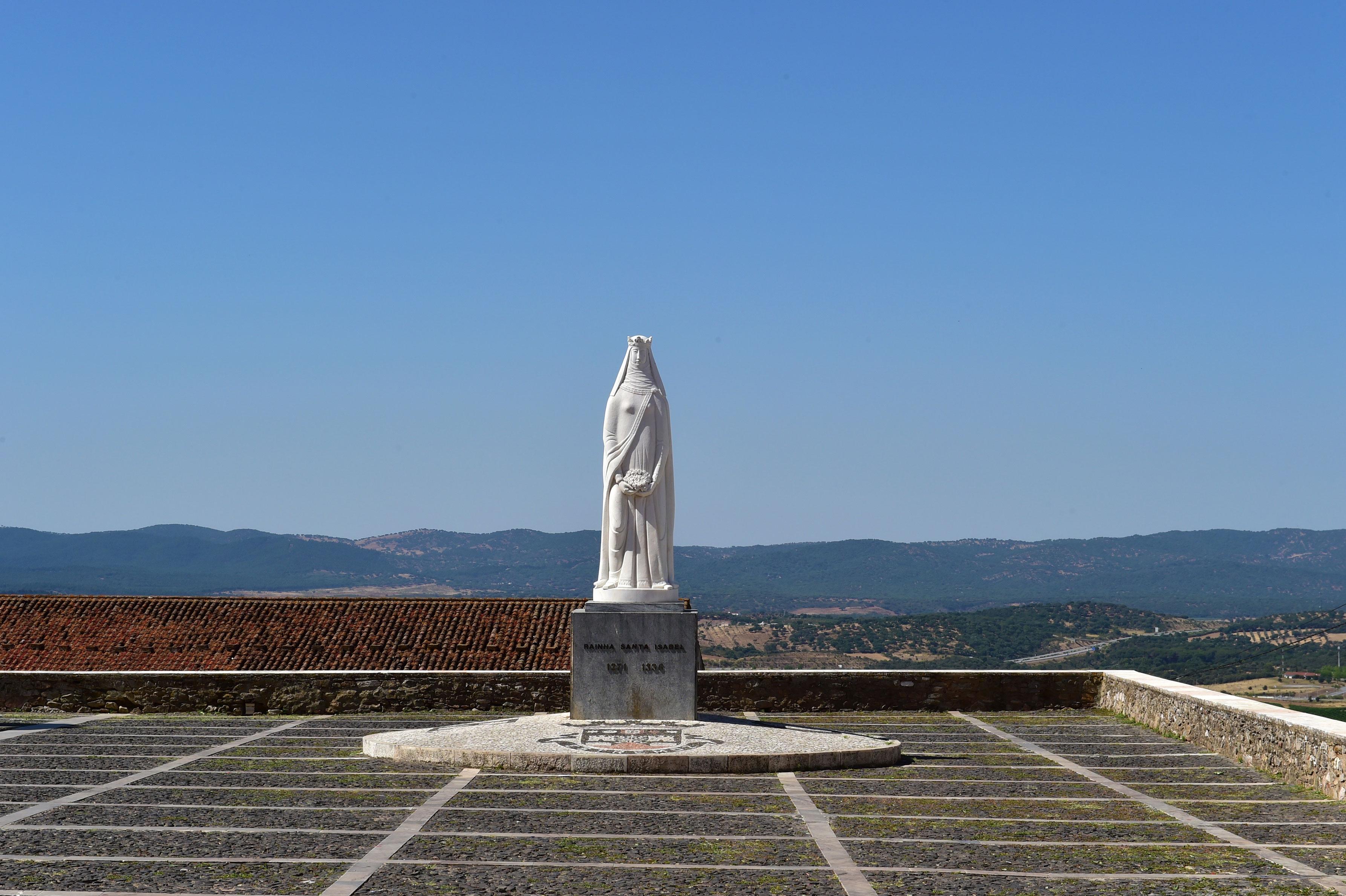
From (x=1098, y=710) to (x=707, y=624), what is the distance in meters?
82.7

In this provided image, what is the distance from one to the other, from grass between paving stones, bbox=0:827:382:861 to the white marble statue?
6.23m

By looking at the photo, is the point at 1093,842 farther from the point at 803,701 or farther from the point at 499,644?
the point at 499,644

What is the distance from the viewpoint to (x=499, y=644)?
2561cm

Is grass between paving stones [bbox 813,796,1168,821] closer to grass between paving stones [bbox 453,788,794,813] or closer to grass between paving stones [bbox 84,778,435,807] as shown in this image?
grass between paving stones [bbox 453,788,794,813]

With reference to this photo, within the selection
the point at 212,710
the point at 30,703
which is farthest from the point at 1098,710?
the point at 30,703

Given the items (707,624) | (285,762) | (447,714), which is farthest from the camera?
(707,624)

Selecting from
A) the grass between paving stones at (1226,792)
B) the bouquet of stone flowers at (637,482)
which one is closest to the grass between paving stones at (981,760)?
the grass between paving stones at (1226,792)

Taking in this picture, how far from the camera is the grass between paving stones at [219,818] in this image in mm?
9703

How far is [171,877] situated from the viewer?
797cm

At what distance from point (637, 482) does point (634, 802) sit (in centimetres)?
499

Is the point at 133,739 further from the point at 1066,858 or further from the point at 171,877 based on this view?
the point at 1066,858

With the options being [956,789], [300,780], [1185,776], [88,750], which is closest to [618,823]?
[956,789]

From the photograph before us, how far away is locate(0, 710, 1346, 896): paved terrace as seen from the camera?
8.04m

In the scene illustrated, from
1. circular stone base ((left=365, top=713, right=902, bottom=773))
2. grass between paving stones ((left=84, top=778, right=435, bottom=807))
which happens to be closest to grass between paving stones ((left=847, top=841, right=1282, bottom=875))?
circular stone base ((left=365, top=713, right=902, bottom=773))
